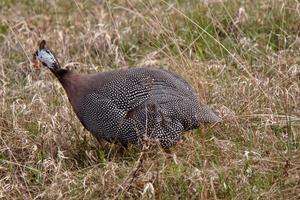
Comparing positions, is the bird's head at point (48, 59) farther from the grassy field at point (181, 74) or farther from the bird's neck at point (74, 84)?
the grassy field at point (181, 74)

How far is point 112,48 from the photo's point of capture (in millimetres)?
5707

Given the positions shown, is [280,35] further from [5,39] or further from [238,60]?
[5,39]

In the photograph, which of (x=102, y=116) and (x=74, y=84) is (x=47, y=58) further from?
(x=102, y=116)

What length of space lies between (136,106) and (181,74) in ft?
2.26

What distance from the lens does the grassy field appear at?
157 inches

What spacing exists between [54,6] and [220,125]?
2.28m

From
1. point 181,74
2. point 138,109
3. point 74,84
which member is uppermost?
point 74,84

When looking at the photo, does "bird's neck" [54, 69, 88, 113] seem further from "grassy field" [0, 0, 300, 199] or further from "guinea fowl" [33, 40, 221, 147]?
Result: "grassy field" [0, 0, 300, 199]

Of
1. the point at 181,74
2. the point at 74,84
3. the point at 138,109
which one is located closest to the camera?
the point at 138,109

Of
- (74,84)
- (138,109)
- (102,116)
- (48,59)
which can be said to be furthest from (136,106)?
(48,59)

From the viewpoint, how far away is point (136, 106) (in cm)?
438

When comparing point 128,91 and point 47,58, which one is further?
point 47,58

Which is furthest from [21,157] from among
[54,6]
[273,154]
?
[54,6]

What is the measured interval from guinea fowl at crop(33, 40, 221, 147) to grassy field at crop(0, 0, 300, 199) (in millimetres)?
92
